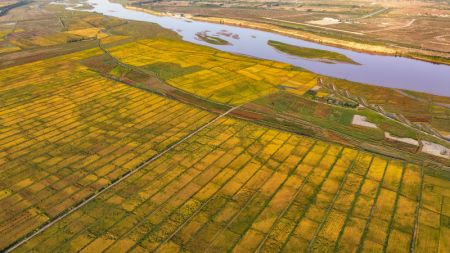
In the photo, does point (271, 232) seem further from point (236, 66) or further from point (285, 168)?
point (236, 66)

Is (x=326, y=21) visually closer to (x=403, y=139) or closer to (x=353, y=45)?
(x=353, y=45)

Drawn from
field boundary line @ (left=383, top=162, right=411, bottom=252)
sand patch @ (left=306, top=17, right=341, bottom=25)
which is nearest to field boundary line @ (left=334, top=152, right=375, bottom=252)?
field boundary line @ (left=383, top=162, right=411, bottom=252)

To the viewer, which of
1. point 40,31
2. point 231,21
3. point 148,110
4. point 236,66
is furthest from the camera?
point 231,21

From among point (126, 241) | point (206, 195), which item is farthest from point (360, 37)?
point (126, 241)

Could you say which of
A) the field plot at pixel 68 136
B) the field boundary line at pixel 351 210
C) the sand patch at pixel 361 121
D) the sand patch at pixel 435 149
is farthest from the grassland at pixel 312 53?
the field boundary line at pixel 351 210

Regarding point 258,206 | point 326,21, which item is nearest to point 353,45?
point 326,21

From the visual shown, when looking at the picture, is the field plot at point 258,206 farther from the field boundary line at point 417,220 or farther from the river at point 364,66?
the river at point 364,66
